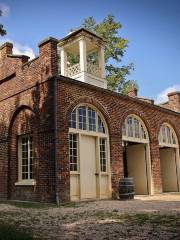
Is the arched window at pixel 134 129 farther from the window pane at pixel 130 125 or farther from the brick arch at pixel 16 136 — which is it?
the brick arch at pixel 16 136

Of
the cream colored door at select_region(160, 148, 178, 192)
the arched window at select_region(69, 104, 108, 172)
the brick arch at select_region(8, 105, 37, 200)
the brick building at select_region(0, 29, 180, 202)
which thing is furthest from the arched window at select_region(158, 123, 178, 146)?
the brick arch at select_region(8, 105, 37, 200)

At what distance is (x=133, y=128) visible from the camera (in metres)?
16.2

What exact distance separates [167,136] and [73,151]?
836 centimetres

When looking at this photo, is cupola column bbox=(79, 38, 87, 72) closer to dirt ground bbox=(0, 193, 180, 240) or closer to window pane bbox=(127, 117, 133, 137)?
window pane bbox=(127, 117, 133, 137)

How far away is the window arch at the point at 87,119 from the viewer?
12.9 meters

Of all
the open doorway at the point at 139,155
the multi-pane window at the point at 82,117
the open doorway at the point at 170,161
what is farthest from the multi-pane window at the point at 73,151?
the open doorway at the point at 170,161

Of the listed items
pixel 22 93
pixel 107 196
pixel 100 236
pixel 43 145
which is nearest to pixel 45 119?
pixel 43 145

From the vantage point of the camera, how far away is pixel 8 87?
49.4ft

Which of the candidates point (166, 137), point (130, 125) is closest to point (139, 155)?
point (130, 125)

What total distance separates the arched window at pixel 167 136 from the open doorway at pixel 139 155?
62.8 inches

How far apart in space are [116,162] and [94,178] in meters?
1.46

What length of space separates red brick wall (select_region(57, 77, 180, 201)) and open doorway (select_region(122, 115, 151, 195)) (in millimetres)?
289

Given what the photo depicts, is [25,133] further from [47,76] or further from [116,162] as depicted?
[116,162]

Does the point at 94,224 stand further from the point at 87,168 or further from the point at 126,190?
the point at 126,190
